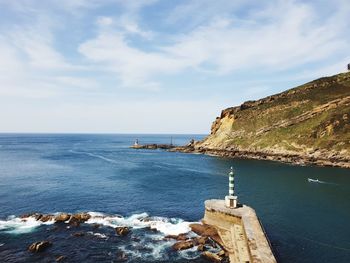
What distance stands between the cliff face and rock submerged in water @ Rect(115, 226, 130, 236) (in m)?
57.8

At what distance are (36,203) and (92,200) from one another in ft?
24.0

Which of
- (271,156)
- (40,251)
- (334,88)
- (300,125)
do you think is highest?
(334,88)

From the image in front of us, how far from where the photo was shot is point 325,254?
2538cm

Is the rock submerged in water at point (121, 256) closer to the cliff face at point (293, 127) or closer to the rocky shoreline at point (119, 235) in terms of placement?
the rocky shoreline at point (119, 235)

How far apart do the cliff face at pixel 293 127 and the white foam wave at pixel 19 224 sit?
2533 inches

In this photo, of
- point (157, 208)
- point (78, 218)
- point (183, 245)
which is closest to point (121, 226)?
point (78, 218)

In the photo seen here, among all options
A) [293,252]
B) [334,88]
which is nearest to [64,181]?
[293,252]

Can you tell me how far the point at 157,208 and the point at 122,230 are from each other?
32.9 feet

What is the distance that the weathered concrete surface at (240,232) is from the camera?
834 inches

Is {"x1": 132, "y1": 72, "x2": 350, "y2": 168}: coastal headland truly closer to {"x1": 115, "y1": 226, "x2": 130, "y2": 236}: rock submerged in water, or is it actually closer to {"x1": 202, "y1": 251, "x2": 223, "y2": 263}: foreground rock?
{"x1": 202, "y1": 251, "x2": 223, "y2": 263}: foreground rock

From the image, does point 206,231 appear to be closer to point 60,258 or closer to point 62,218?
point 60,258

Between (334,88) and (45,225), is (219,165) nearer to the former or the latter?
(45,225)

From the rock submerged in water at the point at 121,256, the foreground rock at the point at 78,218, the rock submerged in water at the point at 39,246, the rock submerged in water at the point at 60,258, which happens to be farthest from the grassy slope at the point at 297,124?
the rock submerged in water at the point at 39,246

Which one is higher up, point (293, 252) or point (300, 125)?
point (300, 125)
